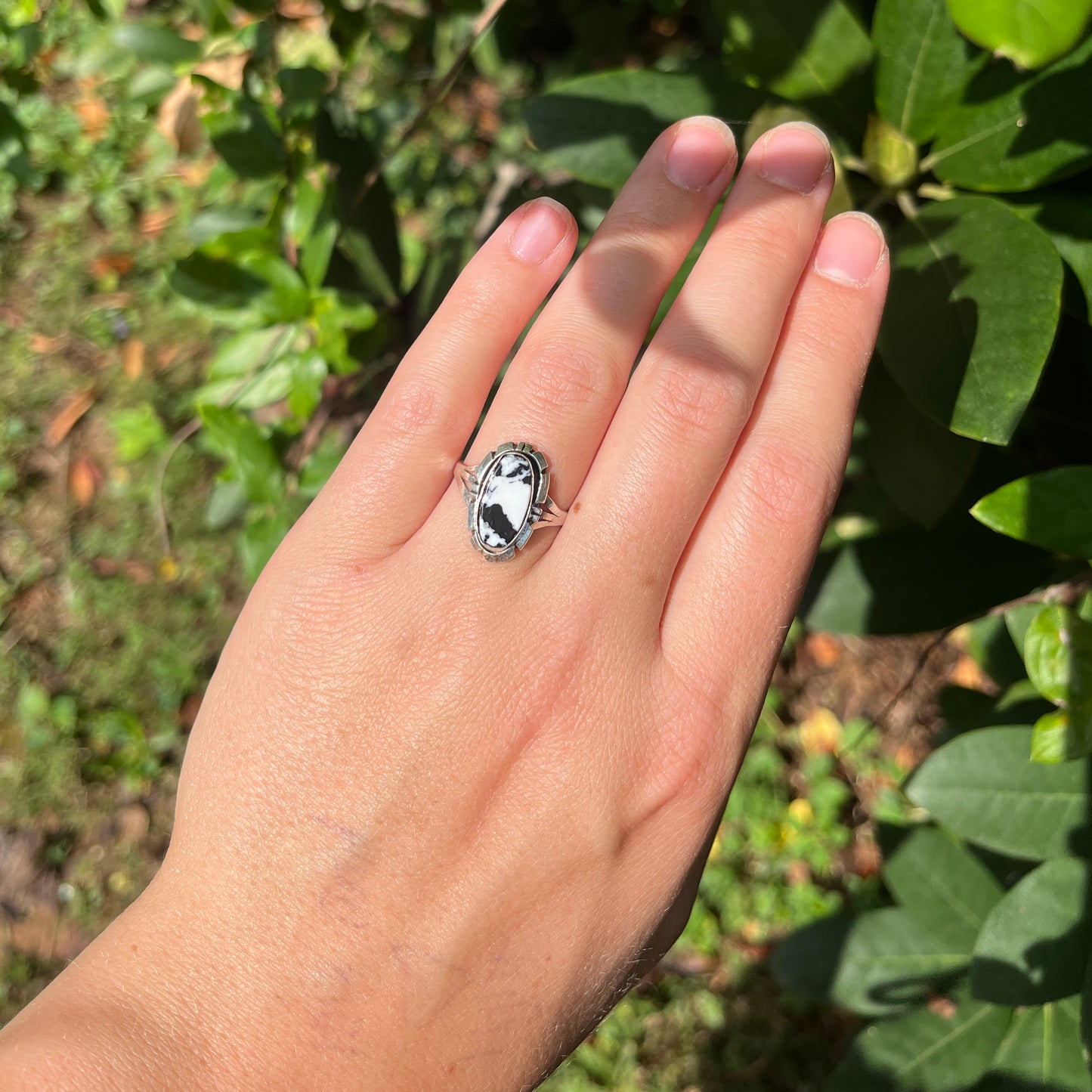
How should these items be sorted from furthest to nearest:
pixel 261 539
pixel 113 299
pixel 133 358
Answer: pixel 113 299 → pixel 133 358 → pixel 261 539

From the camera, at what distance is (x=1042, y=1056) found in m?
1.63

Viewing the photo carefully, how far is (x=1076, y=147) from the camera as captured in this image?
124 centimetres

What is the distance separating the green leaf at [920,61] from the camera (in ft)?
4.29

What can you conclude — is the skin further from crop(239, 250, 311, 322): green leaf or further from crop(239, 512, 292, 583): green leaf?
crop(239, 250, 311, 322): green leaf

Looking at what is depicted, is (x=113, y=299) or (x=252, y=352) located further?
(x=113, y=299)

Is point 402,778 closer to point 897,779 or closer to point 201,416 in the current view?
point 201,416

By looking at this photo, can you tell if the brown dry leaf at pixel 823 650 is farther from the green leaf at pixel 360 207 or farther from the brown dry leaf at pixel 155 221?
the brown dry leaf at pixel 155 221

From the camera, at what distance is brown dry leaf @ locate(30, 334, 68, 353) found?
3422 millimetres

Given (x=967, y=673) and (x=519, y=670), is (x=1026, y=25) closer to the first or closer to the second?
(x=519, y=670)

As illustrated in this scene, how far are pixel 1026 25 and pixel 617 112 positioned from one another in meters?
0.70

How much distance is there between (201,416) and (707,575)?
2.71 ft

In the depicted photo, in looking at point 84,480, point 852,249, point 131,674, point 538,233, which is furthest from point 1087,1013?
point 84,480

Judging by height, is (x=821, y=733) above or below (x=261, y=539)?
below

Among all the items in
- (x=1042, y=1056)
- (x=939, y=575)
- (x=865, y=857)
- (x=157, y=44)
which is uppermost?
(x=157, y=44)
